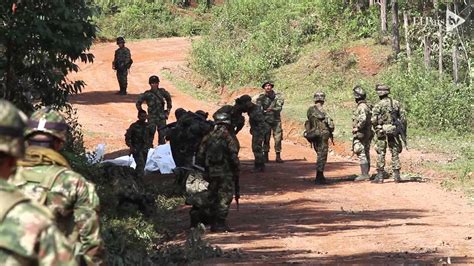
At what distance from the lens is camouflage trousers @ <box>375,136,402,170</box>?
57.5 feet

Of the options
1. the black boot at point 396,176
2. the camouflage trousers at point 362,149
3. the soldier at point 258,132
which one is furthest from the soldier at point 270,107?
the black boot at point 396,176

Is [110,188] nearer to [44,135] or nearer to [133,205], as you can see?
[133,205]

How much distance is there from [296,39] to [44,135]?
30816mm

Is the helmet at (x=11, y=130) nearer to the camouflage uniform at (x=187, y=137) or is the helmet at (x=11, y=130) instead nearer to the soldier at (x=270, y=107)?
the camouflage uniform at (x=187, y=137)

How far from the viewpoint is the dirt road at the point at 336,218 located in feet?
37.2

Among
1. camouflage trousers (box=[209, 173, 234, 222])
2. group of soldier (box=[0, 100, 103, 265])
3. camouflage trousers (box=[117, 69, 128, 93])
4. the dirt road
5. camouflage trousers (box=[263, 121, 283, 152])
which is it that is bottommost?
the dirt road

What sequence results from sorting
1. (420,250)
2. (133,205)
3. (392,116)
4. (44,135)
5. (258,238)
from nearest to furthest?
(44,135) → (420,250) → (258,238) → (133,205) → (392,116)

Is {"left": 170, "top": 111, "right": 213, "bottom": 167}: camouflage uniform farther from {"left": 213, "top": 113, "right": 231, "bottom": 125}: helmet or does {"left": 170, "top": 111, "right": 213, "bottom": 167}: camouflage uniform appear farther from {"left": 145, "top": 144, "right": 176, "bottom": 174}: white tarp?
{"left": 213, "top": 113, "right": 231, "bottom": 125}: helmet

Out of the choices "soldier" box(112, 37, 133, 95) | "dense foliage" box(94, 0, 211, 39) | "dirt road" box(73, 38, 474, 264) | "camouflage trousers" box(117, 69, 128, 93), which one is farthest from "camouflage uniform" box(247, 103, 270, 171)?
"dense foliage" box(94, 0, 211, 39)

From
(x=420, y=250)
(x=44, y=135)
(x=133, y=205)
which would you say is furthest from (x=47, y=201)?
(x=133, y=205)

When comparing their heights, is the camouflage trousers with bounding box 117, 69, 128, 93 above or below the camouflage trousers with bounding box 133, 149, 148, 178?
above

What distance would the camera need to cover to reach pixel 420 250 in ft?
37.7

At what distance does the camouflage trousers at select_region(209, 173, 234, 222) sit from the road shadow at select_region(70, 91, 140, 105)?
16.6m

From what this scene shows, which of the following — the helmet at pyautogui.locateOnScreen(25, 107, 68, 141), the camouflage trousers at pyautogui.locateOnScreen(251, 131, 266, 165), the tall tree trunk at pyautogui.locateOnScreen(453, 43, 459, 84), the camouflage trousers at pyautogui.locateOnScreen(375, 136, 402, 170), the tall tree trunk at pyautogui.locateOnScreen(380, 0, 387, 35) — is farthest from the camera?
the tall tree trunk at pyautogui.locateOnScreen(380, 0, 387, 35)
